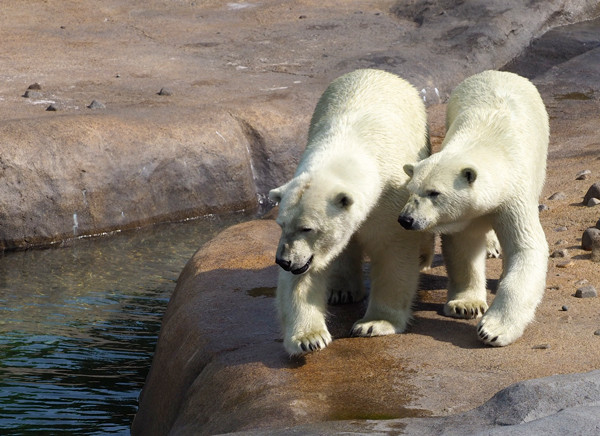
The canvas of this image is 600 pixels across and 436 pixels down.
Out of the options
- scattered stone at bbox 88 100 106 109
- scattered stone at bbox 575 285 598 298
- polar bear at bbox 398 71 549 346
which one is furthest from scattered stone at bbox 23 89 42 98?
scattered stone at bbox 575 285 598 298

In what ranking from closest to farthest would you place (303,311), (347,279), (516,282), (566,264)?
(303,311) < (516,282) < (347,279) < (566,264)

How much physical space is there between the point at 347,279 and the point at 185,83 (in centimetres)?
620

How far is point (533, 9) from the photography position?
14242 mm

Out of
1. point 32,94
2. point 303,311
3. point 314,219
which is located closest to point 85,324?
point 303,311

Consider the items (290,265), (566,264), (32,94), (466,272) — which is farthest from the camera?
(32,94)

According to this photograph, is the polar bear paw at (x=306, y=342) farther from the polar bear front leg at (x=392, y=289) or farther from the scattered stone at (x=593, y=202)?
the scattered stone at (x=593, y=202)

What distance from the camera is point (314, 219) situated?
423cm

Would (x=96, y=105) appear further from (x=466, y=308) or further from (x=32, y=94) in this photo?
(x=466, y=308)

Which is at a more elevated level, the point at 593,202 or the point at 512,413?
the point at 512,413

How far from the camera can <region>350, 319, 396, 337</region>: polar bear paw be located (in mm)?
4645

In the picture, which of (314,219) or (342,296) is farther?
(342,296)

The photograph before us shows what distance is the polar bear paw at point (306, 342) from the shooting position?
432 cm

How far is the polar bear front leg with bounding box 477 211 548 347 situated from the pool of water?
208 cm

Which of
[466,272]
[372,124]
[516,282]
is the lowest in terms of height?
[466,272]
